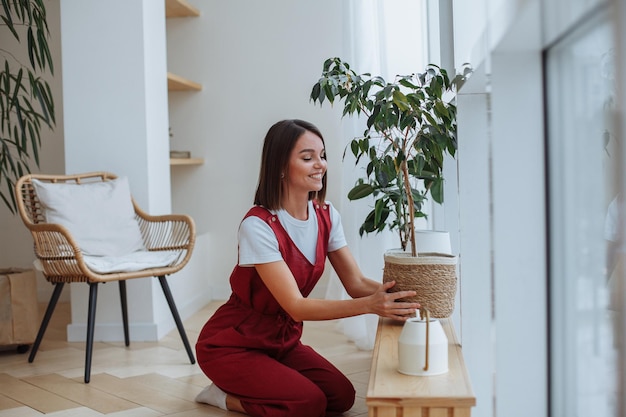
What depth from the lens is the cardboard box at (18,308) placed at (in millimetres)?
3621

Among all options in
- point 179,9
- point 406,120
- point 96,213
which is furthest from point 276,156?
point 179,9

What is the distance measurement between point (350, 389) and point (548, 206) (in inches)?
40.6

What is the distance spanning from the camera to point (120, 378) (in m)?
3.20

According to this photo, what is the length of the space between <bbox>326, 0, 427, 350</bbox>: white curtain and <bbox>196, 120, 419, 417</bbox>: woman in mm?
963

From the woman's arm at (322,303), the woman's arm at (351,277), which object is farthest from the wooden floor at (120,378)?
the woman's arm at (322,303)

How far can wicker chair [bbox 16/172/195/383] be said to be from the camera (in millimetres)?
3266

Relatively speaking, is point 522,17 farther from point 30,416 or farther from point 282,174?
point 30,416

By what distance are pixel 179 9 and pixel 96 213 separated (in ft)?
5.37

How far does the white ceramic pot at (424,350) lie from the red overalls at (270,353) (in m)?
0.70

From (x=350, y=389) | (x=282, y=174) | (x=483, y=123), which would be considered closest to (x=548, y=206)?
(x=483, y=123)

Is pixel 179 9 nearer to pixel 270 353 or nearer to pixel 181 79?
pixel 181 79

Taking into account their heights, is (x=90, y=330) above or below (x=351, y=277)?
below

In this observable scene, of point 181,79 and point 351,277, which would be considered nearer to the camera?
point 351,277

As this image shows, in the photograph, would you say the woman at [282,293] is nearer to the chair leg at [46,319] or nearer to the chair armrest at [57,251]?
the chair armrest at [57,251]
